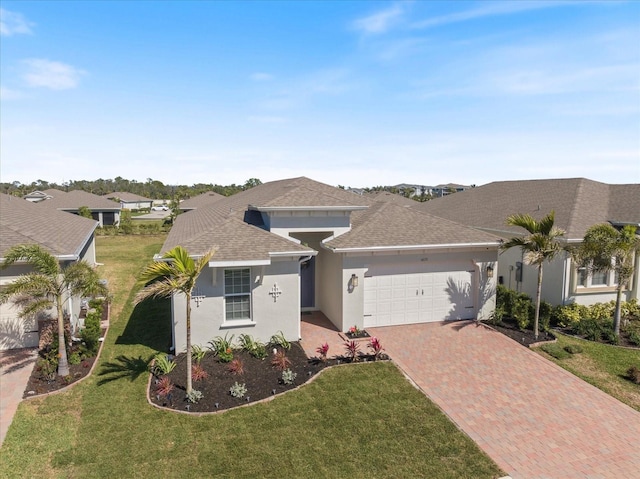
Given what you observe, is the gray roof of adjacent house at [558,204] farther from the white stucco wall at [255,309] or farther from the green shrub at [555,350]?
the white stucco wall at [255,309]

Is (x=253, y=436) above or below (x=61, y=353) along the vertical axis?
below

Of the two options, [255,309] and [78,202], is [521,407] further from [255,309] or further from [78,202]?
[78,202]

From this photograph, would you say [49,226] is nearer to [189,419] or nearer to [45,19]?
[45,19]

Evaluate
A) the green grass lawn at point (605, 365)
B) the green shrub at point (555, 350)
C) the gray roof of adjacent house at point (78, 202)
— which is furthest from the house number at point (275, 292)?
the gray roof of adjacent house at point (78, 202)

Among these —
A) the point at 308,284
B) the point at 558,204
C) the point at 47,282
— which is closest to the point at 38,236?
the point at 47,282

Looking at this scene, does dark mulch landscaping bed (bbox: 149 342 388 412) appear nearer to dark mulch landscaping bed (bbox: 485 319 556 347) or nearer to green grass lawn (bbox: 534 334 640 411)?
dark mulch landscaping bed (bbox: 485 319 556 347)

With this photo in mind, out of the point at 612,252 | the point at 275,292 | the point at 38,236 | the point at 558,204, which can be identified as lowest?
the point at 275,292
